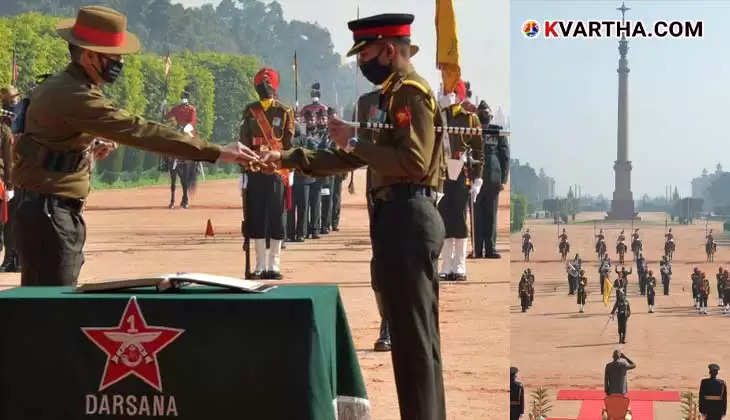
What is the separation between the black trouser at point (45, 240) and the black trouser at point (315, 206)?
1501 cm

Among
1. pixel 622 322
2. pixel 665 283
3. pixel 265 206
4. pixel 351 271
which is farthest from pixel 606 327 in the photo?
pixel 265 206

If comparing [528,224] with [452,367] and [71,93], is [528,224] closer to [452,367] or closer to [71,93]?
[452,367]

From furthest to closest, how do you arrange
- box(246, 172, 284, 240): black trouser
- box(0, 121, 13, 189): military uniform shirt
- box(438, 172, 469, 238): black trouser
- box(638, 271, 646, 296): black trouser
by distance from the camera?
box(638, 271, 646, 296): black trouser
box(438, 172, 469, 238): black trouser
box(0, 121, 13, 189): military uniform shirt
box(246, 172, 284, 240): black trouser

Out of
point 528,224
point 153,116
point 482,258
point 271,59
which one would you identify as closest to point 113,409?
point 482,258

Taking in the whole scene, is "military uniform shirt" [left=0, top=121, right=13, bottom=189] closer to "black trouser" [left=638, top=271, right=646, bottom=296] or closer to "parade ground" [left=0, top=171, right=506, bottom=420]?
"parade ground" [left=0, top=171, right=506, bottom=420]

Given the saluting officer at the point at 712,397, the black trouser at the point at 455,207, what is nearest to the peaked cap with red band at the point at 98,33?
the black trouser at the point at 455,207

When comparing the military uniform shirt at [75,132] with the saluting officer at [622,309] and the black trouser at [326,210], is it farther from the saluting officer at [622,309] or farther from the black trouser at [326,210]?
the saluting officer at [622,309]

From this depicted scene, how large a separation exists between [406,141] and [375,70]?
41 centimetres

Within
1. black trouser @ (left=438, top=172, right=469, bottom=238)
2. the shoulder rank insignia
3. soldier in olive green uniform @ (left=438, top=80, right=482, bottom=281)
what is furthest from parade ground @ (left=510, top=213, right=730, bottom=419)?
the shoulder rank insignia

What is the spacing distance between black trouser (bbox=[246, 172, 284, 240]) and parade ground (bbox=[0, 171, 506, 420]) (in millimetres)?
496

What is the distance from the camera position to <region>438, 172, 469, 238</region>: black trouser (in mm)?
17266

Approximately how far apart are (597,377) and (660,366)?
1.51 metres

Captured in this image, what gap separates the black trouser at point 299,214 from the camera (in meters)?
22.3

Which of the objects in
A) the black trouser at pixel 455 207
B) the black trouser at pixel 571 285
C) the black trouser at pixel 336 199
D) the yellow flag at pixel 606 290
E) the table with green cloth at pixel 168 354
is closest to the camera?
the table with green cloth at pixel 168 354
